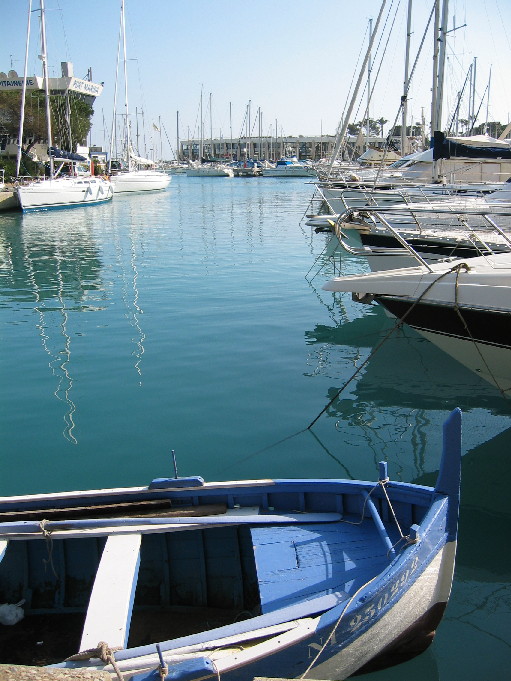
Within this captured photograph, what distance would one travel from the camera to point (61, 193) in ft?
148

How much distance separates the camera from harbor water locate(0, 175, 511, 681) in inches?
253

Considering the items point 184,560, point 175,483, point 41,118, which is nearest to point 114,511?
point 175,483

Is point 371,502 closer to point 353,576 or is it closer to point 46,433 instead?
point 353,576

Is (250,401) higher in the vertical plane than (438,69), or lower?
lower

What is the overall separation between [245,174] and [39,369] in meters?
105

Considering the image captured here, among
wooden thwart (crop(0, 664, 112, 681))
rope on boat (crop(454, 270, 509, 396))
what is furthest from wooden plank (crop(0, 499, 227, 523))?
rope on boat (crop(454, 270, 509, 396))

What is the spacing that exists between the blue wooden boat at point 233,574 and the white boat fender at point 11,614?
6 centimetres

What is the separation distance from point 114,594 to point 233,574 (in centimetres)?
118

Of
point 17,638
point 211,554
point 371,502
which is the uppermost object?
point 371,502

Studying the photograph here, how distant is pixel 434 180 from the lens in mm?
A: 22266

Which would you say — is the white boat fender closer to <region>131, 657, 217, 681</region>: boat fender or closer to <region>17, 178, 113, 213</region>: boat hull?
<region>131, 657, 217, 681</region>: boat fender

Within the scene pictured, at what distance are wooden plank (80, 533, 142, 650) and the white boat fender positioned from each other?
104 cm

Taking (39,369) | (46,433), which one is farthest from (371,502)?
(39,369)

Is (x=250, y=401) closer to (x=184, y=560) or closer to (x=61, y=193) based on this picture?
(x=184, y=560)
